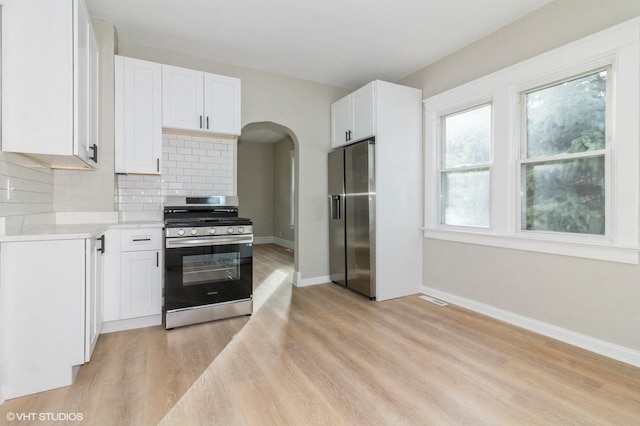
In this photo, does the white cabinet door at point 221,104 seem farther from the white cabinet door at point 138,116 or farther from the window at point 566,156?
the window at point 566,156

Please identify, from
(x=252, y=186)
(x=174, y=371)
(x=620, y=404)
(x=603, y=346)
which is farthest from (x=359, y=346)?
(x=252, y=186)

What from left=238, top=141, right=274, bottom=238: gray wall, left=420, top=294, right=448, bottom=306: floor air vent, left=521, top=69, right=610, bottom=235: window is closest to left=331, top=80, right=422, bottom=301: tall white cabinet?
left=420, top=294, right=448, bottom=306: floor air vent

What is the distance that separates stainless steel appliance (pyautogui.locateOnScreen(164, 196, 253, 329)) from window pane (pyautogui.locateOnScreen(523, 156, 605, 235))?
107 inches

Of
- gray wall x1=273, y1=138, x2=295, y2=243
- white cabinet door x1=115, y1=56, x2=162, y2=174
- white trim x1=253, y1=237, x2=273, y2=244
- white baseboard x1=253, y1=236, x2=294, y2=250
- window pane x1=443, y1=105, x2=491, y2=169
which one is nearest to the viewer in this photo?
white cabinet door x1=115, y1=56, x2=162, y2=174

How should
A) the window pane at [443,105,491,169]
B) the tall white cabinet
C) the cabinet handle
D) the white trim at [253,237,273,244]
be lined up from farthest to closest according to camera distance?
the white trim at [253,237,273,244] → the tall white cabinet → the window pane at [443,105,491,169] → the cabinet handle

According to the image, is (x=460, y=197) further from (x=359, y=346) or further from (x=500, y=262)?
(x=359, y=346)

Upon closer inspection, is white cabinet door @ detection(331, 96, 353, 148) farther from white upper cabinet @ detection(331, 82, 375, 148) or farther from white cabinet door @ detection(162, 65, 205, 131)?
white cabinet door @ detection(162, 65, 205, 131)

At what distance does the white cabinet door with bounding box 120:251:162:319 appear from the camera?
2697 mm

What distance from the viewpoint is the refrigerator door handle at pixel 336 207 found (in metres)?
4.17

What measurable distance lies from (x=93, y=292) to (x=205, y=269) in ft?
3.01

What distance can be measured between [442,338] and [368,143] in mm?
2179

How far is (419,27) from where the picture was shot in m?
3.02

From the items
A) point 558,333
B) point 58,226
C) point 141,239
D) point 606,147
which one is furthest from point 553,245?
point 58,226

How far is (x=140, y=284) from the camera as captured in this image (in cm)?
276
